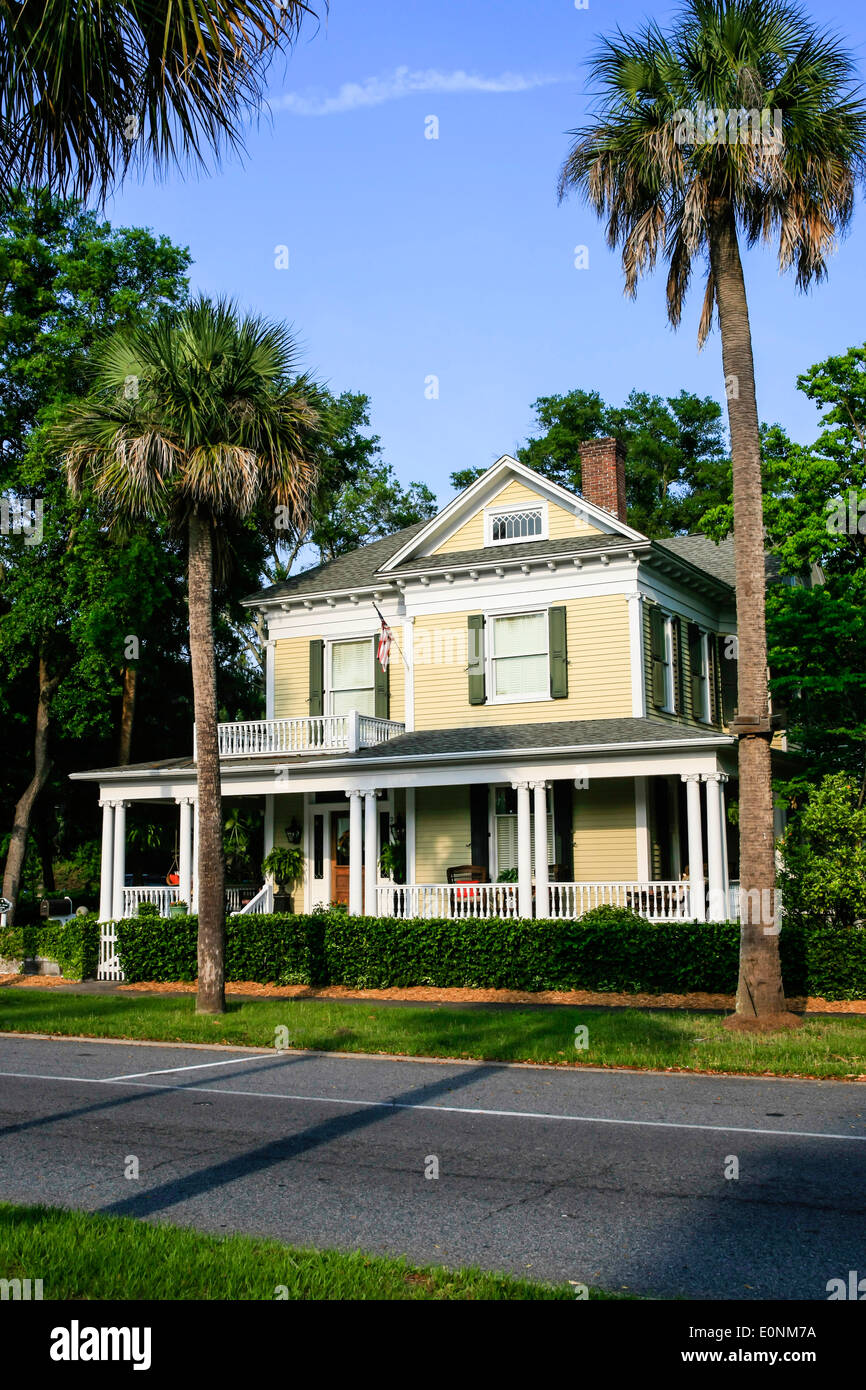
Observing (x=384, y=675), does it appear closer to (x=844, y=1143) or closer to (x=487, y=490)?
(x=487, y=490)

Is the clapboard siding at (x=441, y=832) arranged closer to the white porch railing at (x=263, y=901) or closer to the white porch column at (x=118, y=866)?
the white porch railing at (x=263, y=901)

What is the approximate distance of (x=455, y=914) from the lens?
72.9ft

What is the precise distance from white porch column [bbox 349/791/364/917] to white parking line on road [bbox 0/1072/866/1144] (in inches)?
410

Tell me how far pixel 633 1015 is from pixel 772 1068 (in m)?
Result: 3.52

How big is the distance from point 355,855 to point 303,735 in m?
3.31

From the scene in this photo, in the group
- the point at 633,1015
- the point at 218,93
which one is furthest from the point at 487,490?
the point at 218,93

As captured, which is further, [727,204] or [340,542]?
[340,542]

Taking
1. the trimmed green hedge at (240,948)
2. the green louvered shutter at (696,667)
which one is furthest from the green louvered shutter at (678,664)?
the trimmed green hedge at (240,948)

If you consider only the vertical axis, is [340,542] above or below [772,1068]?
above

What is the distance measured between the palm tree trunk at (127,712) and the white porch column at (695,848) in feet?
59.6

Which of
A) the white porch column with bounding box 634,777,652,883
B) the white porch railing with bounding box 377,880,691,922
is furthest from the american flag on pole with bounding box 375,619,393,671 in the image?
the white porch column with bounding box 634,777,652,883

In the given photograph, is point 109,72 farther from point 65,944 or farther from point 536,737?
point 65,944

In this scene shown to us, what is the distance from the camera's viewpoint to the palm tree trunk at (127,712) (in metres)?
34.1

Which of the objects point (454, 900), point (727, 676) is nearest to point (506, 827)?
point (454, 900)
